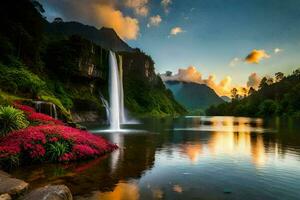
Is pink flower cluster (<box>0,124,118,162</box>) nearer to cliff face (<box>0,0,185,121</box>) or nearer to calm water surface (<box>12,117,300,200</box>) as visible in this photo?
calm water surface (<box>12,117,300,200</box>)

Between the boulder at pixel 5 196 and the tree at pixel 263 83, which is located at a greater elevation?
the tree at pixel 263 83

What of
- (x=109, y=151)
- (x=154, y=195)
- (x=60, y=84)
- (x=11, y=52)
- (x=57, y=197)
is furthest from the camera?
(x=60, y=84)

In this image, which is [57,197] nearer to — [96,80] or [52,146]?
[52,146]

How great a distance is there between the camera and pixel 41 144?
16.8 m

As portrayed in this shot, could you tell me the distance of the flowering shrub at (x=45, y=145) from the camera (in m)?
15.5

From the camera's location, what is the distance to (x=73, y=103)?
72.2 meters

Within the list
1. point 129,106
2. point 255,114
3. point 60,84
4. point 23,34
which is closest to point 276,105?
point 255,114

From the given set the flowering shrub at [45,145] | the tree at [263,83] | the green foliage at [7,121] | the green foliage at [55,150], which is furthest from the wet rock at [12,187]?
the tree at [263,83]

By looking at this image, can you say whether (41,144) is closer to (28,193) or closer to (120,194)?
(28,193)

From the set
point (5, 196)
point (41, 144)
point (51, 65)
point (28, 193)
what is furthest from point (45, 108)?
point (51, 65)

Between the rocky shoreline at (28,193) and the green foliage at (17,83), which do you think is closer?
the rocky shoreline at (28,193)

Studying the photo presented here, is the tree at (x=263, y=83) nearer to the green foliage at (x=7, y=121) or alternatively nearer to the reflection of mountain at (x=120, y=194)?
the green foliage at (x=7, y=121)

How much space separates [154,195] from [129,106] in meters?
153

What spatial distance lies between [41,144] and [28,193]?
7851mm
